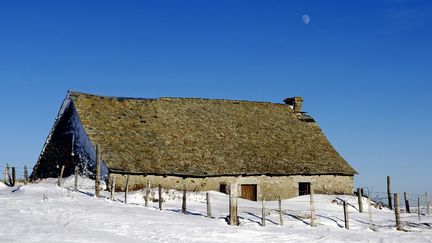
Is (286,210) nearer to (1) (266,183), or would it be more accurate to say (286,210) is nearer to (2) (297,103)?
(1) (266,183)

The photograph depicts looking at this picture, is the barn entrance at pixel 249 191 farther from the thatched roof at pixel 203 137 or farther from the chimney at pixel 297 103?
the chimney at pixel 297 103

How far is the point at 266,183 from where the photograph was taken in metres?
33.8

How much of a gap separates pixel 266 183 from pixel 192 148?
5177mm

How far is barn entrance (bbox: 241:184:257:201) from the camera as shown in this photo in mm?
33188

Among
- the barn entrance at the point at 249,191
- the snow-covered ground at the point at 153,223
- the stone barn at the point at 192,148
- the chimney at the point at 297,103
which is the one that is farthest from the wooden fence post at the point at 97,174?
the chimney at the point at 297,103

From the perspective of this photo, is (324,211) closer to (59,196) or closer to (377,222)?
(377,222)

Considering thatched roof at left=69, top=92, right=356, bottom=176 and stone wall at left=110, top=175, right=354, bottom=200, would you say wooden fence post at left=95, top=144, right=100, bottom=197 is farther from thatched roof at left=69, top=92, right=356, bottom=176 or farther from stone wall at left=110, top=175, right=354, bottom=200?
stone wall at left=110, top=175, right=354, bottom=200

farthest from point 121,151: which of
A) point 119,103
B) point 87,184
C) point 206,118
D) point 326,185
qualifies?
point 326,185

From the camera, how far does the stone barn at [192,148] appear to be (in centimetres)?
3081

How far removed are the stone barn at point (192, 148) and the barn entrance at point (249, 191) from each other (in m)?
0.06

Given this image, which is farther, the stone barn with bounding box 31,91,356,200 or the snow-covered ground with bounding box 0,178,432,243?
the stone barn with bounding box 31,91,356,200

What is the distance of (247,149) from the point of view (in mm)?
35688

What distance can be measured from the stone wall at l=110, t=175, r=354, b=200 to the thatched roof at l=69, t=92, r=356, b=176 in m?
0.41

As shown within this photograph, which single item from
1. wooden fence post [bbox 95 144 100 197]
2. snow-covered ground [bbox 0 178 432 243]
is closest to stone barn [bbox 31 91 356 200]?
wooden fence post [bbox 95 144 100 197]
